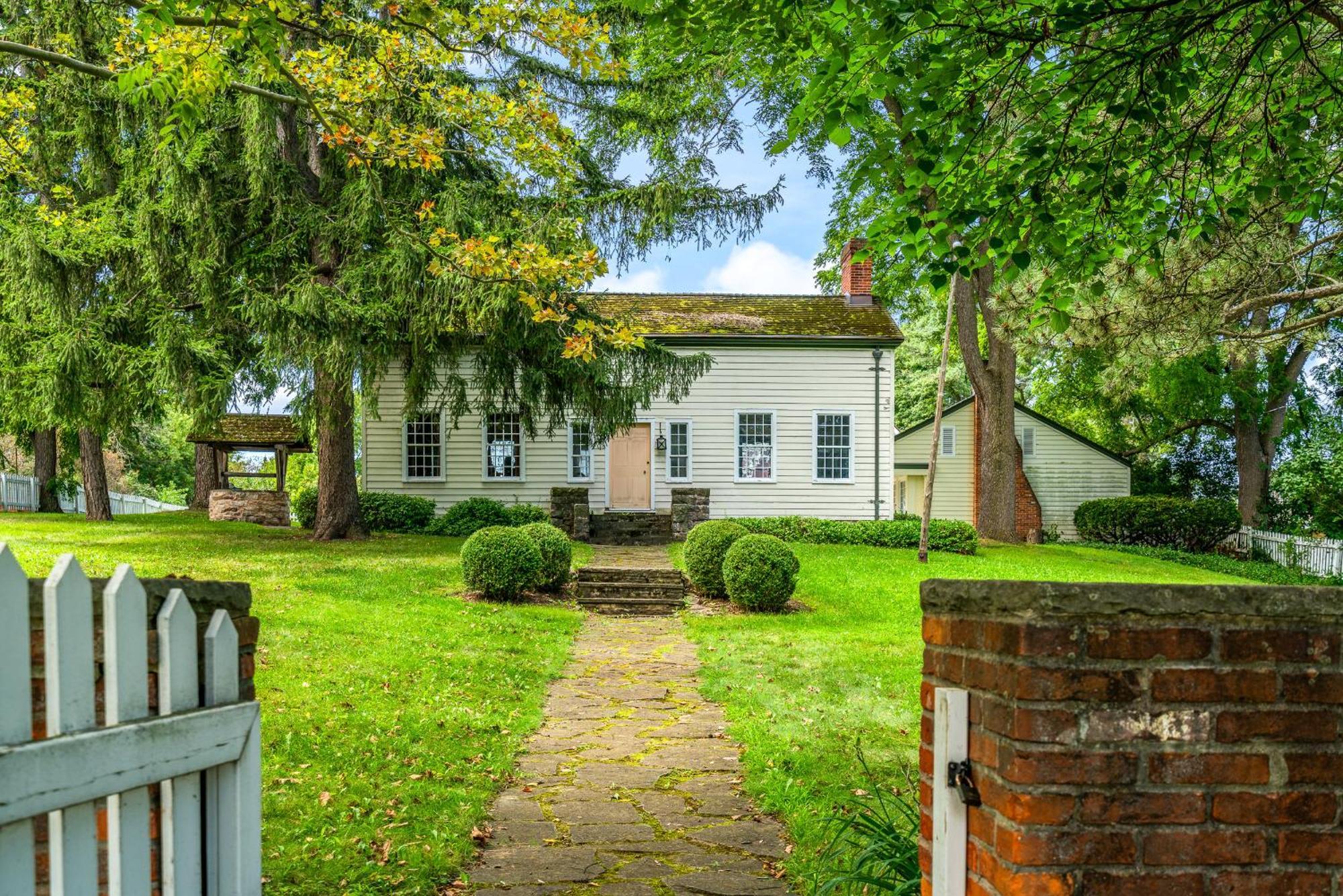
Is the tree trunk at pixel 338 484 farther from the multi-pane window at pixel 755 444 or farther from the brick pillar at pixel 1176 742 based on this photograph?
the brick pillar at pixel 1176 742

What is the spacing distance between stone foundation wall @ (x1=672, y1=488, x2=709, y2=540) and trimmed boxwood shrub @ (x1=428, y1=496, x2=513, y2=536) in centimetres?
375

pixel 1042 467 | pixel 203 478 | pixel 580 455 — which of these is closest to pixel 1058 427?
pixel 1042 467

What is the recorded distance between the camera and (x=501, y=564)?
Result: 12.1 meters

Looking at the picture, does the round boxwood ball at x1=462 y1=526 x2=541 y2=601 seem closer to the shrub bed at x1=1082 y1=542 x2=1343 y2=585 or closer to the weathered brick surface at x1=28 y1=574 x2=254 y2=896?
the weathered brick surface at x1=28 y1=574 x2=254 y2=896

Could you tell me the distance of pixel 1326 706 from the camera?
202cm

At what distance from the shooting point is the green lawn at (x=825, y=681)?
5309mm

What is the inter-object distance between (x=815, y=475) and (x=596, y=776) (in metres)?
18.0

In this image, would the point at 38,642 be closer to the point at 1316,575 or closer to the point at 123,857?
the point at 123,857

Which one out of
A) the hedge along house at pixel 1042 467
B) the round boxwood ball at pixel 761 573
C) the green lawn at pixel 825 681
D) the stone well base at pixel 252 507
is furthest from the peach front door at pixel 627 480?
the round boxwood ball at pixel 761 573

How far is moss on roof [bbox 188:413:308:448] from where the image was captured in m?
21.8

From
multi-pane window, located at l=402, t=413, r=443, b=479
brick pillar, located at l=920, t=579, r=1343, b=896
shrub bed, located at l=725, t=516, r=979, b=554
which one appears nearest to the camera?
brick pillar, located at l=920, t=579, r=1343, b=896

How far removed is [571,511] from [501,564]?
9.66m

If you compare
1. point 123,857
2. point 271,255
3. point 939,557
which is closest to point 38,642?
point 123,857

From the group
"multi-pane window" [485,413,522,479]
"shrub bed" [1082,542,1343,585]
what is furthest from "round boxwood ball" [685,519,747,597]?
"shrub bed" [1082,542,1343,585]
